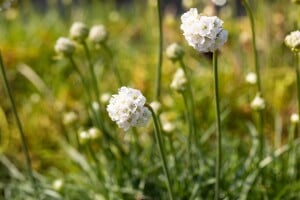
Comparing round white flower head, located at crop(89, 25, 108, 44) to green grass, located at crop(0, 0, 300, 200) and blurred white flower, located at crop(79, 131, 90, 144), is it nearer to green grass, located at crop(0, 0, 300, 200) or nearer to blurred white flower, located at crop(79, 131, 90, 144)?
green grass, located at crop(0, 0, 300, 200)

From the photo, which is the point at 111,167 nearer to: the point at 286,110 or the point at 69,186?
the point at 69,186

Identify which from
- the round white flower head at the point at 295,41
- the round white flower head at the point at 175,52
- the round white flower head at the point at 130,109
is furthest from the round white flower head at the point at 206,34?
the round white flower head at the point at 175,52

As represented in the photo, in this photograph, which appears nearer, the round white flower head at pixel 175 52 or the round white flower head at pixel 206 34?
the round white flower head at pixel 206 34

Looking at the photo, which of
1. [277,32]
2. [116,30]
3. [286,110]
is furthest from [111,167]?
[116,30]

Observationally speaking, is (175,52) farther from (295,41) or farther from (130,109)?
(130,109)

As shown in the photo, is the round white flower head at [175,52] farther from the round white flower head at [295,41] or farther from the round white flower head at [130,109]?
the round white flower head at [130,109]

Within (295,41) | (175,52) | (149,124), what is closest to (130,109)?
(295,41)
